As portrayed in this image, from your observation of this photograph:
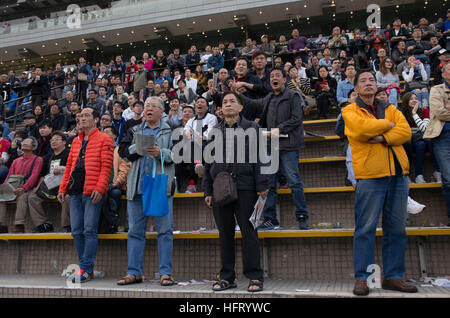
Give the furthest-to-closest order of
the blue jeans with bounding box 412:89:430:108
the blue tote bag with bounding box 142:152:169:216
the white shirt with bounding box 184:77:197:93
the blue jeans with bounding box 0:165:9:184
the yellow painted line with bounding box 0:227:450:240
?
1. the white shirt with bounding box 184:77:197:93
2. the blue jeans with bounding box 0:165:9:184
3. the blue jeans with bounding box 412:89:430:108
4. the blue tote bag with bounding box 142:152:169:216
5. the yellow painted line with bounding box 0:227:450:240

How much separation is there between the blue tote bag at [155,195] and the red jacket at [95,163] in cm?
72

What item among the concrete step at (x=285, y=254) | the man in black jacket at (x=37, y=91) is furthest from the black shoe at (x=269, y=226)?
the man in black jacket at (x=37, y=91)

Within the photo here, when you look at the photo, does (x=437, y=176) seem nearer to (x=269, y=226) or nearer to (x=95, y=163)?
(x=269, y=226)

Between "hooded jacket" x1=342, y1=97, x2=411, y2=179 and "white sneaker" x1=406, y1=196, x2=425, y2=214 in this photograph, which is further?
"white sneaker" x1=406, y1=196, x2=425, y2=214

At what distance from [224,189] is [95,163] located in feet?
5.70

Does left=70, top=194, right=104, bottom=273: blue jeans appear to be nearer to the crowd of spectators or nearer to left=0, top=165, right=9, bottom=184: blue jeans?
the crowd of spectators

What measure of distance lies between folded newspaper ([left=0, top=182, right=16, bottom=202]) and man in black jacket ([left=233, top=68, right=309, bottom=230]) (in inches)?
138

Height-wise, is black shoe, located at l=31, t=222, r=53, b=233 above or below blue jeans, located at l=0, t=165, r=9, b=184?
below

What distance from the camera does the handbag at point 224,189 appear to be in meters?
2.78

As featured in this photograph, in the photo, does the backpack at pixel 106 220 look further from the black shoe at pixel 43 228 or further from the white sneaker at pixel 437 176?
the white sneaker at pixel 437 176

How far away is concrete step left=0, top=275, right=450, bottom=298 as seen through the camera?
98.1 inches

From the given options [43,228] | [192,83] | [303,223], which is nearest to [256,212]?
[303,223]

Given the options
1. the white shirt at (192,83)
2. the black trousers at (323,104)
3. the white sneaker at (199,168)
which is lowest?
the white sneaker at (199,168)

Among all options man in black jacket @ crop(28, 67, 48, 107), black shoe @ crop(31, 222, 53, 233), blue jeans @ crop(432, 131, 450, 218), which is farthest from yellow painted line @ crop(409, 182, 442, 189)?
man in black jacket @ crop(28, 67, 48, 107)
